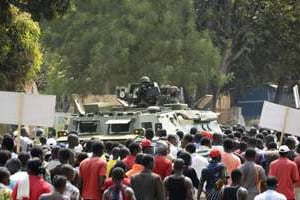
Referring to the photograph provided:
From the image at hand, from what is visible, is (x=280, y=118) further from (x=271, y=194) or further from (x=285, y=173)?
(x=271, y=194)

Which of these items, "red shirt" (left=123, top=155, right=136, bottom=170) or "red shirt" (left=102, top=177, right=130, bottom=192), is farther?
"red shirt" (left=123, top=155, right=136, bottom=170)

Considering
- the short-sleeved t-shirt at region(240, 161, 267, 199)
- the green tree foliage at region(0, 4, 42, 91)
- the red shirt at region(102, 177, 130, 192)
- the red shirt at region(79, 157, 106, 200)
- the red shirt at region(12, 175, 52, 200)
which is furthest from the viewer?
the green tree foliage at region(0, 4, 42, 91)

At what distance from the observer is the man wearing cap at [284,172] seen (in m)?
14.2

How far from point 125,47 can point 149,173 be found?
25859 millimetres

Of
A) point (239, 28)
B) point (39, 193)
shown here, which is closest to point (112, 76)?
point (239, 28)

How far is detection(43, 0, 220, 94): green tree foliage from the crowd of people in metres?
21.8

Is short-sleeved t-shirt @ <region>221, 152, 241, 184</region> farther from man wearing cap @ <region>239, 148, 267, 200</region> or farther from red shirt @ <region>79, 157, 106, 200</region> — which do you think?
red shirt @ <region>79, 157, 106, 200</region>

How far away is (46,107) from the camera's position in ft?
45.6

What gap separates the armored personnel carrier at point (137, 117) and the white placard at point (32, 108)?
6292 mm

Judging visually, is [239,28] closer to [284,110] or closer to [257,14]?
[257,14]

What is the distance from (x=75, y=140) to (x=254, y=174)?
3.68m

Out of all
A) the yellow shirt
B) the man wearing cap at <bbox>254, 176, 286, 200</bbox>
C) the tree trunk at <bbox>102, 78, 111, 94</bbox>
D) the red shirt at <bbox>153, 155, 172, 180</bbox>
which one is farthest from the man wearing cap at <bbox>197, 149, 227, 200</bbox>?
the tree trunk at <bbox>102, 78, 111, 94</bbox>

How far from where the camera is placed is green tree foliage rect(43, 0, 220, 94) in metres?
38.0

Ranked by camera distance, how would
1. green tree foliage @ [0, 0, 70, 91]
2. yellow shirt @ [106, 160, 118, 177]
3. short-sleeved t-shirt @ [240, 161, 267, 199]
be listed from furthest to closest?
green tree foliage @ [0, 0, 70, 91] < short-sleeved t-shirt @ [240, 161, 267, 199] < yellow shirt @ [106, 160, 118, 177]
